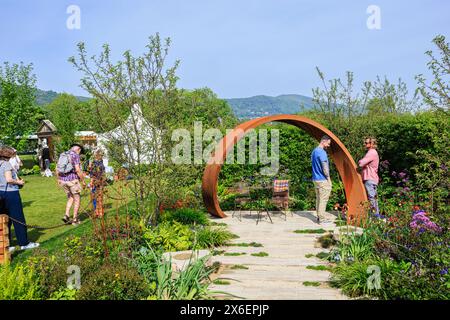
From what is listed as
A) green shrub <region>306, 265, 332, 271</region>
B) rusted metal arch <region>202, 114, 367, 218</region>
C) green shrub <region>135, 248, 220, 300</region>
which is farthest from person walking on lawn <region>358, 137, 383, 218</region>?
green shrub <region>135, 248, 220, 300</region>

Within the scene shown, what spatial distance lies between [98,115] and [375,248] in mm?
5054

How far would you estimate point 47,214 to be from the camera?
11.3m

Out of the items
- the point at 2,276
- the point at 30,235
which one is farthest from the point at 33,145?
the point at 2,276

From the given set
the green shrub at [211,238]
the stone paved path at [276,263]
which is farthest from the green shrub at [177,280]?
the green shrub at [211,238]

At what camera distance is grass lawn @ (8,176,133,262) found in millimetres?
7879

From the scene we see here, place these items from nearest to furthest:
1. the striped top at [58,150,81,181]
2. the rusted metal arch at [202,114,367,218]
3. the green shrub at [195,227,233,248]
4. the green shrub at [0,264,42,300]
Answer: the green shrub at [0,264,42,300] → the green shrub at [195,227,233,248] → the rusted metal arch at [202,114,367,218] → the striped top at [58,150,81,181]

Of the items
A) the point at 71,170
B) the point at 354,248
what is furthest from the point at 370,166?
the point at 71,170

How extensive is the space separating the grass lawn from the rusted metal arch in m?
2.70

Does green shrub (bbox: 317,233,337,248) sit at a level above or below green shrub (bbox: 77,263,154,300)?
below

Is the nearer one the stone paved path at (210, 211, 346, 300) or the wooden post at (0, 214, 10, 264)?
the stone paved path at (210, 211, 346, 300)

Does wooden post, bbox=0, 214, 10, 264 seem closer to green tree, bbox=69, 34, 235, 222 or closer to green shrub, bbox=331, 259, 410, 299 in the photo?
green tree, bbox=69, 34, 235, 222

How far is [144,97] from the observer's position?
7062 millimetres

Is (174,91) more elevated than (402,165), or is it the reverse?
(174,91)

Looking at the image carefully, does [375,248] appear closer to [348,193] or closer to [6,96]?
[348,193]
